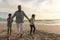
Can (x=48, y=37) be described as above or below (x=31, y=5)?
below

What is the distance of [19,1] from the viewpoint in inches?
384

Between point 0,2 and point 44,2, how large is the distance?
1.99m

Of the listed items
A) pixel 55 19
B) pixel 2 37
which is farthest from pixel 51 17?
pixel 2 37

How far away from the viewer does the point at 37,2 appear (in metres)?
10.1

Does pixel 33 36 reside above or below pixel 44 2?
below

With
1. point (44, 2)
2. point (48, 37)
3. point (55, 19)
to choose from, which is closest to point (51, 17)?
point (55, 19)

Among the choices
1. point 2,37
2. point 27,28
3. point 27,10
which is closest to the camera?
point 2,37

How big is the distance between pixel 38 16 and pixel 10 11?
4.54ft

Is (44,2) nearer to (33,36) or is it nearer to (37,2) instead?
(37,2)

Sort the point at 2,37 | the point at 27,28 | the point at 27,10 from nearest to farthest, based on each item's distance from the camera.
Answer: the point at 2,37, the point at 27,28, the point at 27,10

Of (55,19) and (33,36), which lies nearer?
(33,36)

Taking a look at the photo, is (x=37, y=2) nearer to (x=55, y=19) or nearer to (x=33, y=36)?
(x=55, y=19)

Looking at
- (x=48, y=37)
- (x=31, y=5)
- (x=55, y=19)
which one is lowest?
(x=48, y=37)

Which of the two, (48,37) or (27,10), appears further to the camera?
(27,10)
